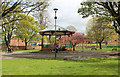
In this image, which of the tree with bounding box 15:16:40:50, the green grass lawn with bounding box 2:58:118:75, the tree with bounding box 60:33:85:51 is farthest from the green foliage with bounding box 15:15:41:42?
the green grass lawn with bounding box 2:58:118:75

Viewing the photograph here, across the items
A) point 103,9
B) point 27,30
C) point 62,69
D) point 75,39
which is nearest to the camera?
point 62,69

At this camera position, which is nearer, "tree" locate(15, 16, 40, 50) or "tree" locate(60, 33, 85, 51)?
"tree" locate(60, 33, 85, 51)

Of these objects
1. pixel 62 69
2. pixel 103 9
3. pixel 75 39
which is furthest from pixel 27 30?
pixel 62 69

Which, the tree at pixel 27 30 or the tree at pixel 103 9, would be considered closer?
the tree at pixel 103 9

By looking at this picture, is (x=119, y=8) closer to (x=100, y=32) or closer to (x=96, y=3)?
(x=96, y=3)

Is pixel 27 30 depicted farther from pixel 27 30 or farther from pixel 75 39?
A: pixel 75 39

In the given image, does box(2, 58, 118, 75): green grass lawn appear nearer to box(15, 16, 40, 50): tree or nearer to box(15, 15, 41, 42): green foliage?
box(15, 15, 41, 42): green foliage

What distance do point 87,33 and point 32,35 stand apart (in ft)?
57.5

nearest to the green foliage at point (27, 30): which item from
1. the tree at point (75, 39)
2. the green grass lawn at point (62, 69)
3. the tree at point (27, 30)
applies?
the tree at point (27, 30)

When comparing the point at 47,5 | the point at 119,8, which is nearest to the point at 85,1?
the point at 119,8

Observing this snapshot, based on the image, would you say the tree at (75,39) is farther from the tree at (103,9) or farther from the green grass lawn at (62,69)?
the green grass lawn at (62,69)

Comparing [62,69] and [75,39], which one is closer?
[62,69]

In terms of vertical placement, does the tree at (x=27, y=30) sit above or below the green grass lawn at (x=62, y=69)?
above

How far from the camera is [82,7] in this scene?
1836 centimetres
